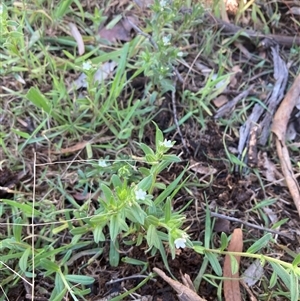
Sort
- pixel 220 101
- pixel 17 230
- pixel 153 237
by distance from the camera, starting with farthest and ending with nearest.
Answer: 1. pixel 220 101
2. pixel 17 230
3. pixel 153 237

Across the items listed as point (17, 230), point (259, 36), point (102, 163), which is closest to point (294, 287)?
point (102, 163)

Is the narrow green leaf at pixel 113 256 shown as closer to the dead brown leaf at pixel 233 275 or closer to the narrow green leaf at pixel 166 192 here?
the narrow green leaf at pixel 166 192

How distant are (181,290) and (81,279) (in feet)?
1.25

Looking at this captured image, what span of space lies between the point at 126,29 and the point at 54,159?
0.84 m

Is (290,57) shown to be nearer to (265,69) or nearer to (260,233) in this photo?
(265,69)

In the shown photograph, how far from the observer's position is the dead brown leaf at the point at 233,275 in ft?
6.64

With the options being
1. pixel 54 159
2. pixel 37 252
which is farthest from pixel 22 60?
pixel 37 252

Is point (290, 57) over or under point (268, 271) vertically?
over

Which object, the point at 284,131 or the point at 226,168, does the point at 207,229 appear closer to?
the point at 226,168

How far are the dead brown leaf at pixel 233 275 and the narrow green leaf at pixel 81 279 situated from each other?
539mm

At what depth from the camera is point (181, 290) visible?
1.93 meters

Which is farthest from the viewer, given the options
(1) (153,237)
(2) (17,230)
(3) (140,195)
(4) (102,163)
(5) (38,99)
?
(5) (38,99)

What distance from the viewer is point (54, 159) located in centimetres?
234

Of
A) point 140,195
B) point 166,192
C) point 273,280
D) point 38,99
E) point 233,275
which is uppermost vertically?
point 140,195
